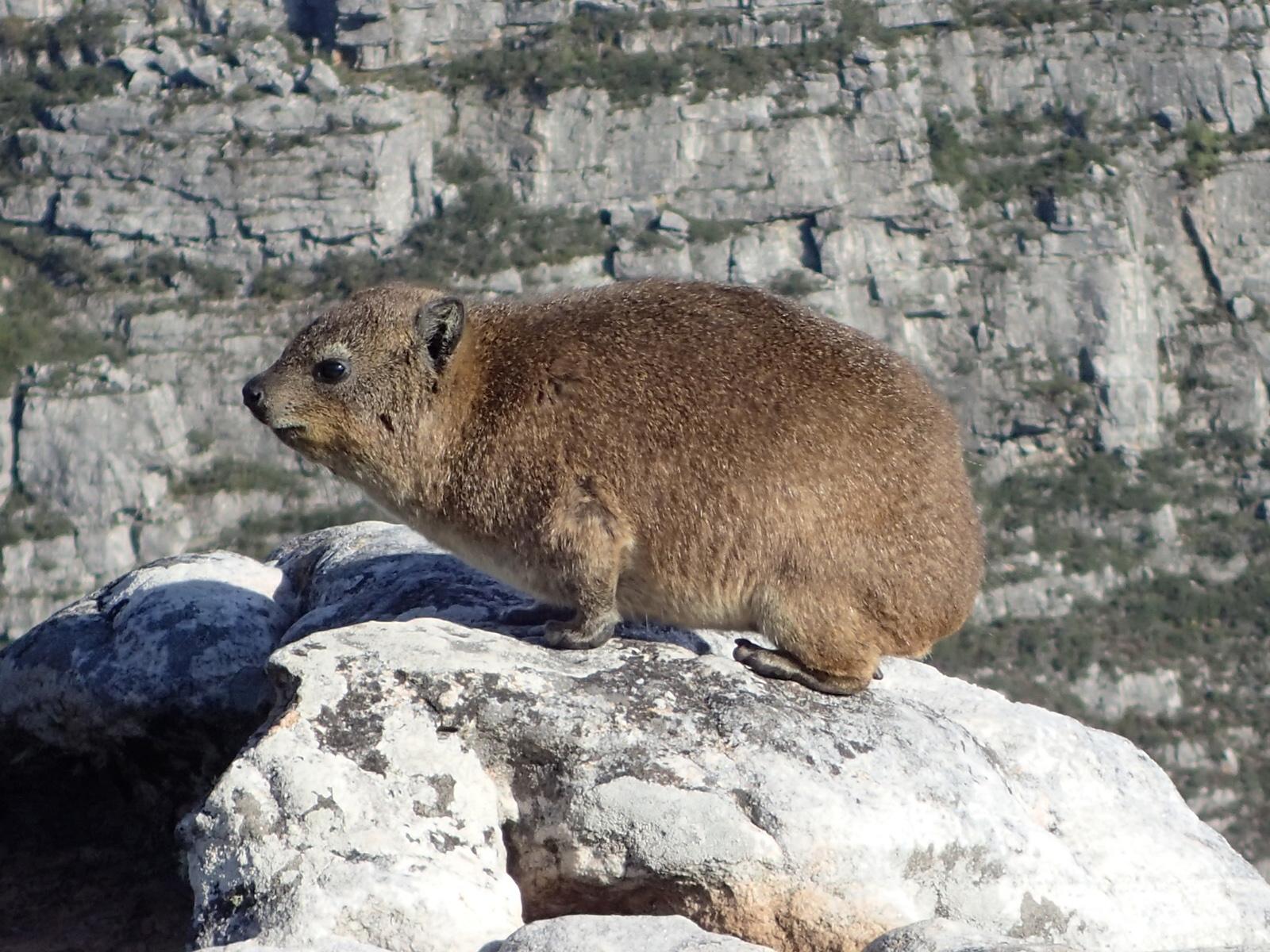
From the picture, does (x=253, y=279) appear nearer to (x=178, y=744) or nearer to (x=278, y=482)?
(x=278, y=482)

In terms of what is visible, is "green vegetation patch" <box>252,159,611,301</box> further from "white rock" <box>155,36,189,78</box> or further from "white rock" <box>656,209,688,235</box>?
"white rock" <box>155,36,189,78</box>

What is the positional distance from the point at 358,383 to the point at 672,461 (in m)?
1.75

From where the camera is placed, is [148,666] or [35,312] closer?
[148,666]

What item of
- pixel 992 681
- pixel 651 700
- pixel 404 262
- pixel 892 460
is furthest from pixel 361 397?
pixel 404 262

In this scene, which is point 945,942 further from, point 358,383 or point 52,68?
point 52,68

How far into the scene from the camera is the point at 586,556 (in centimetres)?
739

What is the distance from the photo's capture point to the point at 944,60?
330ft

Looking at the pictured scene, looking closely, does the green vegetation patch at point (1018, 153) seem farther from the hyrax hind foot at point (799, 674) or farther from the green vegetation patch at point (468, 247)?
the hyrax hind foot at point (799, 674)

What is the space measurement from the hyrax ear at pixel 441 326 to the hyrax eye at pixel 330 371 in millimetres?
455

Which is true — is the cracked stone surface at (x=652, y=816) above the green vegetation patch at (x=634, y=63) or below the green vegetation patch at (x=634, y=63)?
below

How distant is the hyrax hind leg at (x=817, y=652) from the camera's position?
24.5 ft

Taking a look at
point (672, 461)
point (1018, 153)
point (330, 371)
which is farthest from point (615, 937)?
point (1018, 153)

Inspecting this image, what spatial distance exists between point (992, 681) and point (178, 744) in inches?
2234

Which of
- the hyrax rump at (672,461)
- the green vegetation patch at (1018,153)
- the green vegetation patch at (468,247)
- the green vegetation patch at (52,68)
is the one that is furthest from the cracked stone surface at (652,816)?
the green vegetation patch at (52,68)
